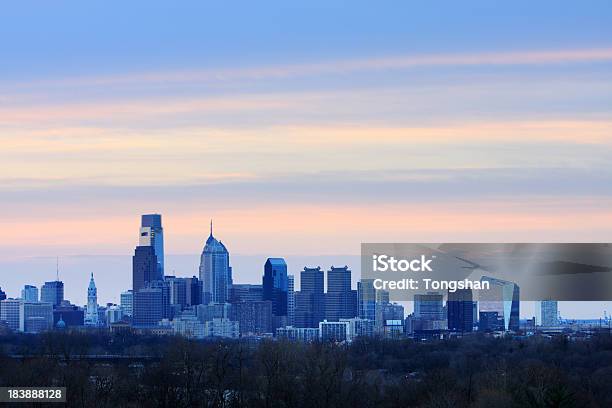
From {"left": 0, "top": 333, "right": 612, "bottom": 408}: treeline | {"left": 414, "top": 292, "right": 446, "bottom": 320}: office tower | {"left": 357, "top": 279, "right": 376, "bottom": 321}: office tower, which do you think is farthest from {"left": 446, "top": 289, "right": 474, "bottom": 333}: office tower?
{"left": 0, "top": 333, "right": 612, "bottom": 408}: treeline

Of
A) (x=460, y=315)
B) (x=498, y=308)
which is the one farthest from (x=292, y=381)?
(x=460, y=315)

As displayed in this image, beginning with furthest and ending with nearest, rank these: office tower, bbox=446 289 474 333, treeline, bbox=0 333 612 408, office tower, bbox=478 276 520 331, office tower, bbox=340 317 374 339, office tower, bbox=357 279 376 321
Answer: office tower, bbox=357 279 376 321 < office tower, bbox=340 317 374 339 < office tower, bbox=446 289 474 333 < office tower, bbox=478 276 520 331 < treeline, bbox=0 333 612 408

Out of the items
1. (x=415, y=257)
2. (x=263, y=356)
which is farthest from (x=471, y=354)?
(x=263, y=356)

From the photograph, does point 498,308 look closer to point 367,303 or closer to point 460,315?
point 460,315

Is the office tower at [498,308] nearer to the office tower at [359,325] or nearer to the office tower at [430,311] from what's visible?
the office tower at [430,311]

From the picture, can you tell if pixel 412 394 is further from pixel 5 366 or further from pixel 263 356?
pixel 5 366

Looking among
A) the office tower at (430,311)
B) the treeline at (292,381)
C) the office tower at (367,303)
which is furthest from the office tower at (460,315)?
the treeline at (292,381)

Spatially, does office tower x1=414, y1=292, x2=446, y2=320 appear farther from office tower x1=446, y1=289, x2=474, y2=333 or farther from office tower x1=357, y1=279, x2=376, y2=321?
office tower x1=357, y1=279, x2=376, y2=321
